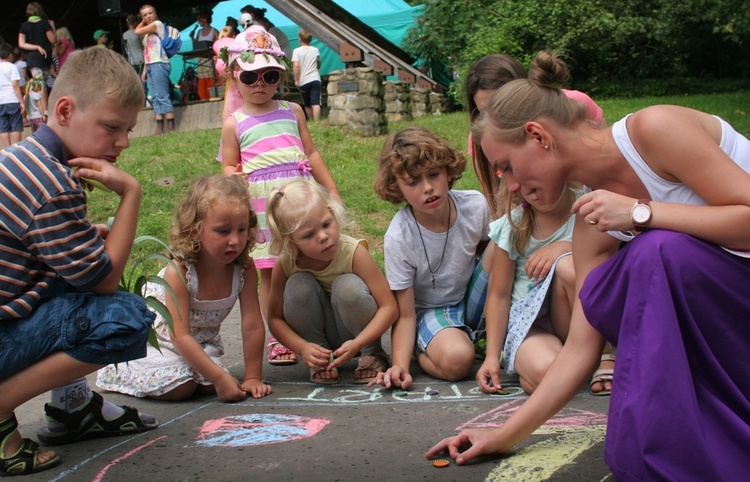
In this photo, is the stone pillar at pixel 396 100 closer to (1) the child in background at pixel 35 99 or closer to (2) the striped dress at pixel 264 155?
(1) the child in background at pixel 35 99

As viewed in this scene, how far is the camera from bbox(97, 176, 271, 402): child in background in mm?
3482

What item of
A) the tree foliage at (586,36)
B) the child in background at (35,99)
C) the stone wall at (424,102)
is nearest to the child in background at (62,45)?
the child in background at (35,99)

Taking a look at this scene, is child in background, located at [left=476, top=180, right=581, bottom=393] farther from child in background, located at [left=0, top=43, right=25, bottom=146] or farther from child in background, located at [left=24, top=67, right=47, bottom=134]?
child in background, located at [left=24, top=67, right=47, bottom=134]

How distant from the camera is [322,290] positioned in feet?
12.7

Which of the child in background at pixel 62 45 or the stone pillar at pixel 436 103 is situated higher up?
the child in background at pixel 62 45

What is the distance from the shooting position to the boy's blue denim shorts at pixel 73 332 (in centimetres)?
262

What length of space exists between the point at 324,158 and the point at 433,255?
5.34 m

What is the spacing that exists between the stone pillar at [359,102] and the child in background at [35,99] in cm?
442

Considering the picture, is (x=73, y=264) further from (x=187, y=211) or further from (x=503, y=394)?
(x=503, y=394)

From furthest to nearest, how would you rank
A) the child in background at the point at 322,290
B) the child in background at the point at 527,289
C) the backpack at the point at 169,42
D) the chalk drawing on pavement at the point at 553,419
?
1. the backpack at the point at 169,42
2. the child in background at the point at 322,290
3. the child in background at the point at 527,289
4. the chalk drawing on pavement at the point at 553,419

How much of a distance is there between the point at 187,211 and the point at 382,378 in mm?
1102

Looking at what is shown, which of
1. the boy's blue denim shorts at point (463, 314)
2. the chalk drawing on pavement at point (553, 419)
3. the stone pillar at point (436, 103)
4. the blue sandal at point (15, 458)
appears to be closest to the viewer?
the blue sandal at point (15, 458)

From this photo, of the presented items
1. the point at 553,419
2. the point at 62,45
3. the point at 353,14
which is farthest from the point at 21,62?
the point at 553,419

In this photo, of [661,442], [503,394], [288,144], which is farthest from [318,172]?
[661,442]
